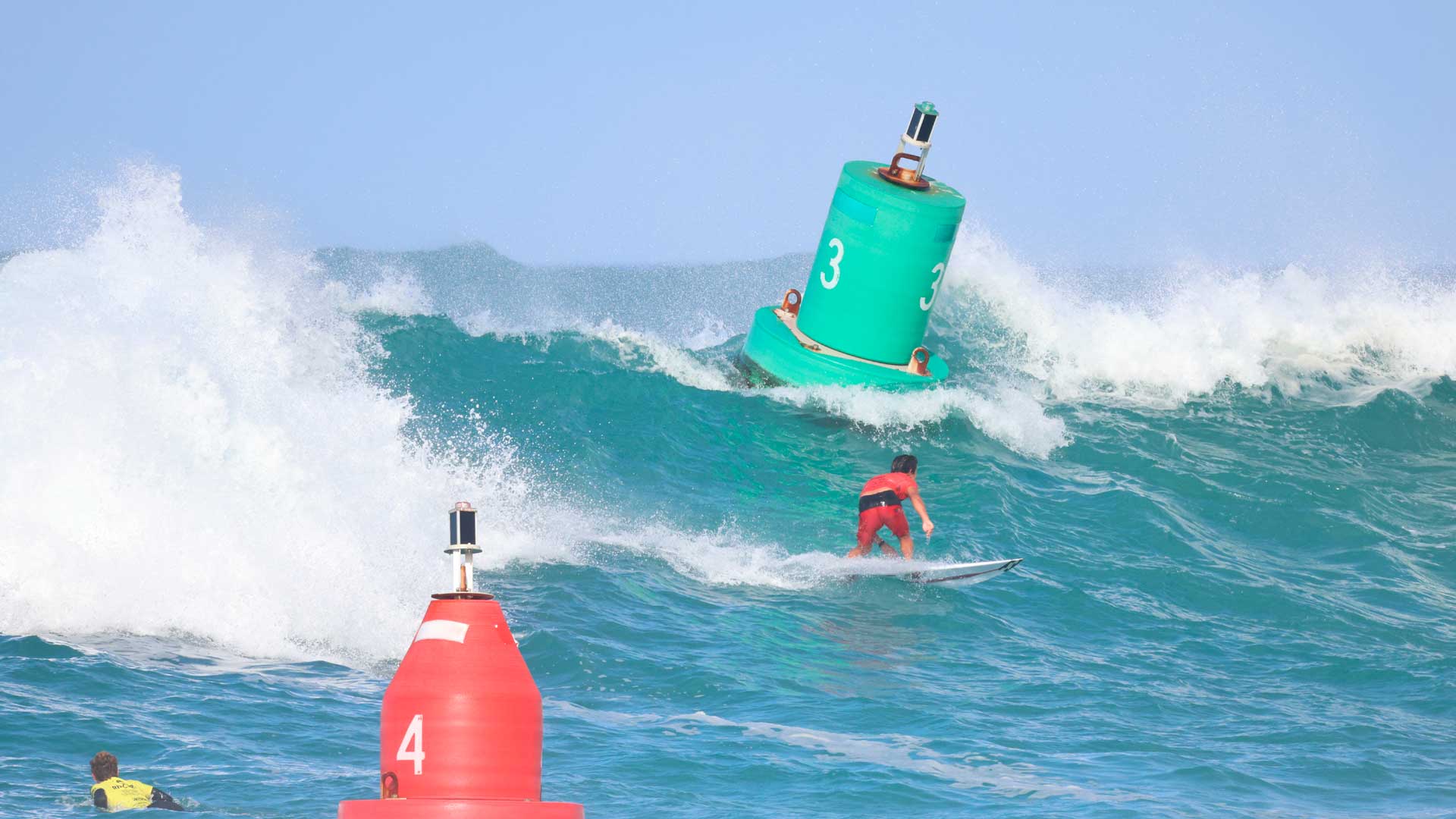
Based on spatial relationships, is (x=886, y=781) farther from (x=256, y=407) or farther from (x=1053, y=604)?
(x=256, y=407)

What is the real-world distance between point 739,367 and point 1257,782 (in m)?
11.8

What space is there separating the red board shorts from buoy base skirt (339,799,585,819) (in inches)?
370

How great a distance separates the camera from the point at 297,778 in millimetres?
7645

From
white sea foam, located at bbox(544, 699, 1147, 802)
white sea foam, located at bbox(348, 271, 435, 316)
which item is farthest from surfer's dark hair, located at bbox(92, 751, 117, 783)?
white sea foam, located at bbox(348, 271, 435, 316)

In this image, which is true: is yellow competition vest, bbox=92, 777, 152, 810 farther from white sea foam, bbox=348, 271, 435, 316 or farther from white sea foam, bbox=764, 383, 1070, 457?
white sea foam, bbox=348, 271, 435, 316

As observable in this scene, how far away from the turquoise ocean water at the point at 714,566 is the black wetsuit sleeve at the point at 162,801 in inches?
10.2

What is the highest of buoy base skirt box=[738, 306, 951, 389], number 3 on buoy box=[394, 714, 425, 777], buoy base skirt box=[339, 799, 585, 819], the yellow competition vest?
buoy base skirt box=[738, 306, 951, 389]

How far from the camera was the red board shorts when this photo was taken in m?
13.2

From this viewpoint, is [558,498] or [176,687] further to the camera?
[558,498]

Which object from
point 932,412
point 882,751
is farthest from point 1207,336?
point 882,751

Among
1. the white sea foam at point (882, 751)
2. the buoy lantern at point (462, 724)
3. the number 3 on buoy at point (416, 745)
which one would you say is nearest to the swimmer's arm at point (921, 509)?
the white sea foam at point (882, 751)

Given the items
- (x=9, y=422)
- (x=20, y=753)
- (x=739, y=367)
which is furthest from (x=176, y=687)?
(x=739, y=367)

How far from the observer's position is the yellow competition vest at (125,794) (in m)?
6.91

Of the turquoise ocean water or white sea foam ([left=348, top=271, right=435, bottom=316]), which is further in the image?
white sea foam ([left=348, top=271, right=435, bottom=316])
